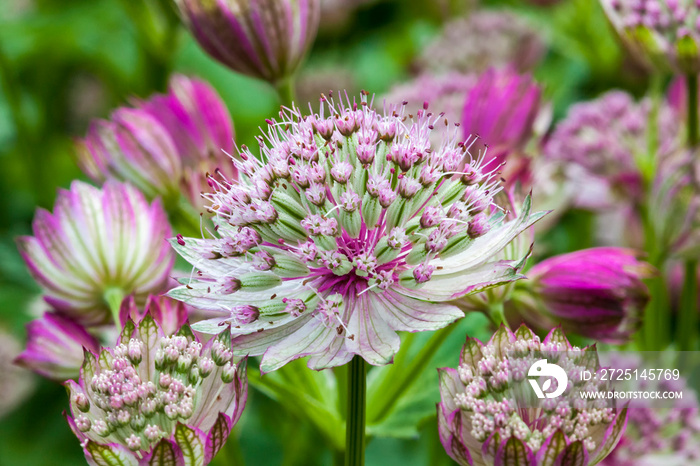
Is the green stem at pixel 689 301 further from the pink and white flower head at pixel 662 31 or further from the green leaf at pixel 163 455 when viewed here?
the green leaf at pixel 163 455

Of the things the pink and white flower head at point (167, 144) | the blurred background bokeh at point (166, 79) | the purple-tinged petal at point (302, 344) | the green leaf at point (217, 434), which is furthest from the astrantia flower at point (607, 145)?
the green leaf at point (217, 434)

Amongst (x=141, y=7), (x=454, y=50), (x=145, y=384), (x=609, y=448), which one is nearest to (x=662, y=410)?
(x=609, y=448)

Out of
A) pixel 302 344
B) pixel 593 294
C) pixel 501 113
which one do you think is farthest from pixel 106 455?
pixel 501 113

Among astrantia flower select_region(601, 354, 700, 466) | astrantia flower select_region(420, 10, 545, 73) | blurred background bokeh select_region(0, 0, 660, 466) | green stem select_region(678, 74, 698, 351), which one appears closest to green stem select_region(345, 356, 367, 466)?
blurred background bokeh select_region(0, 0, 660, 466)

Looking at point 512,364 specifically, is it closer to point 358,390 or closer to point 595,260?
point 358,390

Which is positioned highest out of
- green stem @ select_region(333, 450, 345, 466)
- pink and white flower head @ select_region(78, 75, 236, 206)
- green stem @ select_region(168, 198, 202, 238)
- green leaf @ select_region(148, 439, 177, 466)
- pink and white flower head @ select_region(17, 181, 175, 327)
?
pink and white flower head @ select_region(78, 75, 236, 206)

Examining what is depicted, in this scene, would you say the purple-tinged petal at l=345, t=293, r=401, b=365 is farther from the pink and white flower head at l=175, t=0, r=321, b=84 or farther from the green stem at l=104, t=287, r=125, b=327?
the pink and white flower head at l=175, t=0, r=321, b=84
